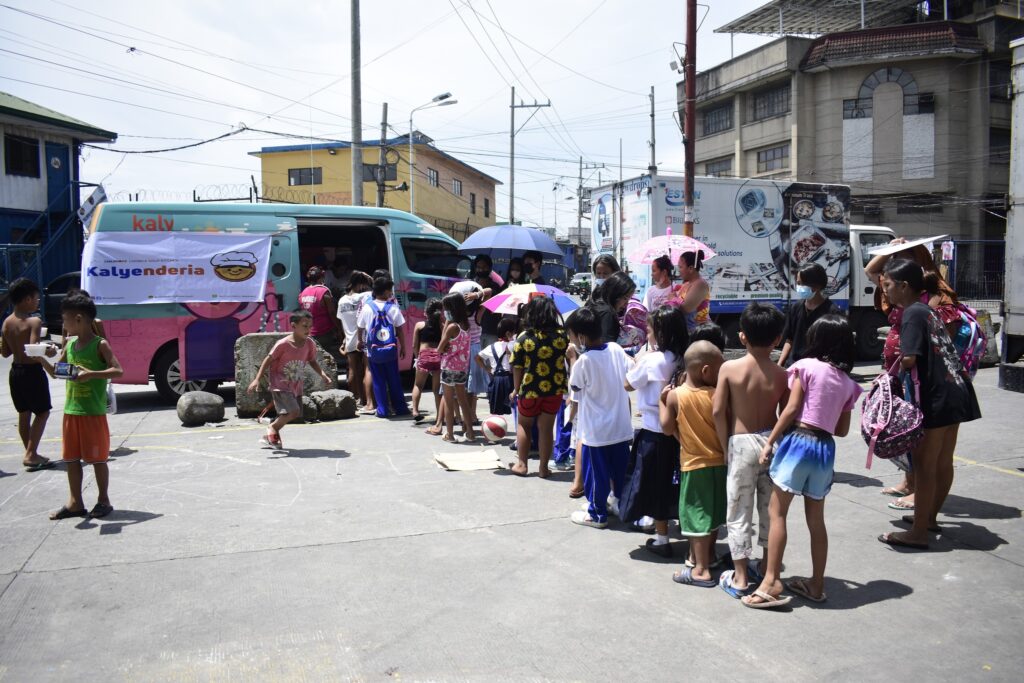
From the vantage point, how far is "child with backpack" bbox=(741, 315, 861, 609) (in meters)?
3.82

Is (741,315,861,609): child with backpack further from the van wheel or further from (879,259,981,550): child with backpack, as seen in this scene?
the van wheel

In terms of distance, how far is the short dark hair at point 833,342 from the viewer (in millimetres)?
3857

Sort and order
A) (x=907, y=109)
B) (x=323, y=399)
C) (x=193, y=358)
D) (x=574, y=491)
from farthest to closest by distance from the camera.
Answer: (x=907, y=109)
(x=193, y=358)
(x=323, y=399)
(x=574, y=491)

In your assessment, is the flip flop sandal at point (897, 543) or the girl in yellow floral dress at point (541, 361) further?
the girl in yellow floral dress at point (541, 361)

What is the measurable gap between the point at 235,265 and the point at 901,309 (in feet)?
25.7

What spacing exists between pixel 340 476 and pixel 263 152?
37794 mm

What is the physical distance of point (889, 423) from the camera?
450 centimetres

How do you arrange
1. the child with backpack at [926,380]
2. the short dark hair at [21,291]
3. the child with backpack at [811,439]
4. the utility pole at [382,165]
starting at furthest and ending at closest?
the utility pole at [382,165], the short dark hair at [21,291], the child with backpack at [926,380], the child with backpack at [811,439]

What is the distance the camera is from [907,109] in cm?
3491

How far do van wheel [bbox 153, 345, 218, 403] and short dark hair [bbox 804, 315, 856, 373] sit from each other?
836 centimetres

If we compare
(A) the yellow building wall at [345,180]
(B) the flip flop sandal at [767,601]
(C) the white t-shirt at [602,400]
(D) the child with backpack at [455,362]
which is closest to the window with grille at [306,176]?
(A) the yellow building wall at [345,180]

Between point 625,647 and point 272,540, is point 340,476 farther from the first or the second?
point 625,647

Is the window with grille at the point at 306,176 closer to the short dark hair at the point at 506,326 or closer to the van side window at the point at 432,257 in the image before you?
the van side window at the point at 432,257

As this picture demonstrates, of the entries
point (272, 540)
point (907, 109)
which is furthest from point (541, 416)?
point (907, 109)
